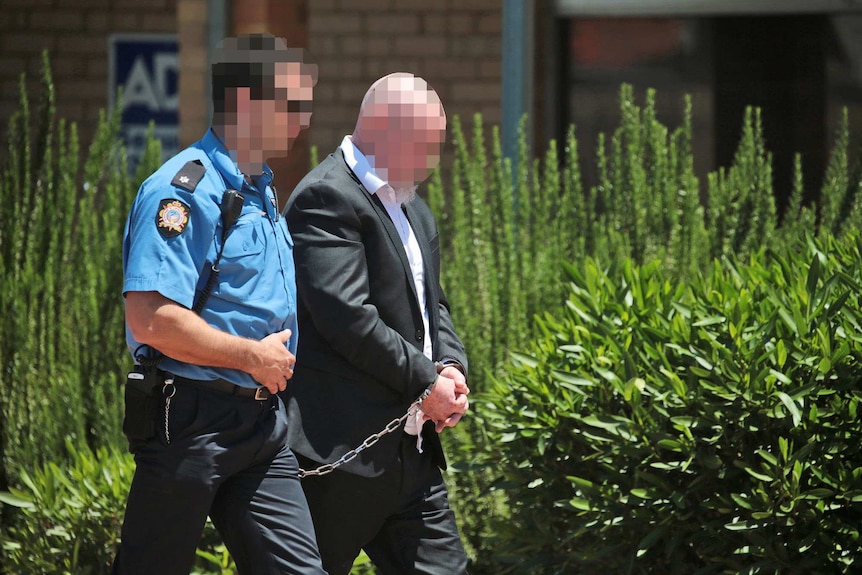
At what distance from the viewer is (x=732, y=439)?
3371 mm

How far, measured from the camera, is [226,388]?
105 inches

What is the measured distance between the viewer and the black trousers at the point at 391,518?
10.0ft

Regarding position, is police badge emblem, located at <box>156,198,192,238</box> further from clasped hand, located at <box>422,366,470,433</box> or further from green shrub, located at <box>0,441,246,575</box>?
green shrub, located at <box>0,441,246,575</box>

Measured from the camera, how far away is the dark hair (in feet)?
8.83

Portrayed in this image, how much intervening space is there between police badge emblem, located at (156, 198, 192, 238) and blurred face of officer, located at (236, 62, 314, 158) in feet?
0.78

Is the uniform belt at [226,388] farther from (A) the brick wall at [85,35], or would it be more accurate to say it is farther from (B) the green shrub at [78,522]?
(A) the brick wall at [85,35]

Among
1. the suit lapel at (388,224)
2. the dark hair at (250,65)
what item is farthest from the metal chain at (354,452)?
the dark hair at (250,65)

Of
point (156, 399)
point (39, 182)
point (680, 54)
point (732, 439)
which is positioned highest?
point (680, 54)

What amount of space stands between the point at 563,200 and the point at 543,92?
2093 mm

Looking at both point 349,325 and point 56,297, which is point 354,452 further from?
point 56,297

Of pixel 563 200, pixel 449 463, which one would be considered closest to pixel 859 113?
pixel 563 200

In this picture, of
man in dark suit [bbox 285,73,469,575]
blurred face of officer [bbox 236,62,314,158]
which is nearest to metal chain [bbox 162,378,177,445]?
man in dark suit [bbox 285,73,469,575]

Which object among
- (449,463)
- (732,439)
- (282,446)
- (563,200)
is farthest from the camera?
(563,200)

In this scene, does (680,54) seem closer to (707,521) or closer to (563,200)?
(563,200)
